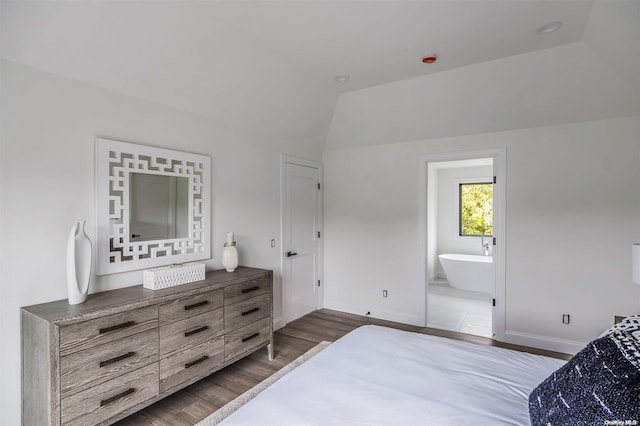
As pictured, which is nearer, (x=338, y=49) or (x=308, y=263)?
(x=338, y=49)

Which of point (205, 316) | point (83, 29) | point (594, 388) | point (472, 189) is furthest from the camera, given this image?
point (472, 189)

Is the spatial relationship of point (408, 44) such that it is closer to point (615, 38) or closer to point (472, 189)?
point (615, 38)

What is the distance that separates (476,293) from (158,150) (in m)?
5.29

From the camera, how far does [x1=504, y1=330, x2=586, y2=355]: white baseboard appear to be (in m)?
3.24

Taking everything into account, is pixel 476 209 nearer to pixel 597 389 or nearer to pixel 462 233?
pixel 462 233

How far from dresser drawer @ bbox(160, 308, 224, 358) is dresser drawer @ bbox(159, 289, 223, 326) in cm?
3

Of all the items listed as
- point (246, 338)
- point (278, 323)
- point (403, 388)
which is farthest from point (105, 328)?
point (278, 323)

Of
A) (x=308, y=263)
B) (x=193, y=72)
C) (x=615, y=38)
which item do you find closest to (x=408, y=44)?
(x=615, y=38)

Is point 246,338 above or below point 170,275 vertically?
below

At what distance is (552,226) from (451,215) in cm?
323

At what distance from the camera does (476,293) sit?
18.4 ft

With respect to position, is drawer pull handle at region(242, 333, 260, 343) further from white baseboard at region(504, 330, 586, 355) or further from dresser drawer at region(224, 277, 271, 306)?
white baseboard at region(504, 330, 586, 355)

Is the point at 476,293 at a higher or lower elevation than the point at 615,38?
lower

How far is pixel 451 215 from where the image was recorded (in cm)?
655
